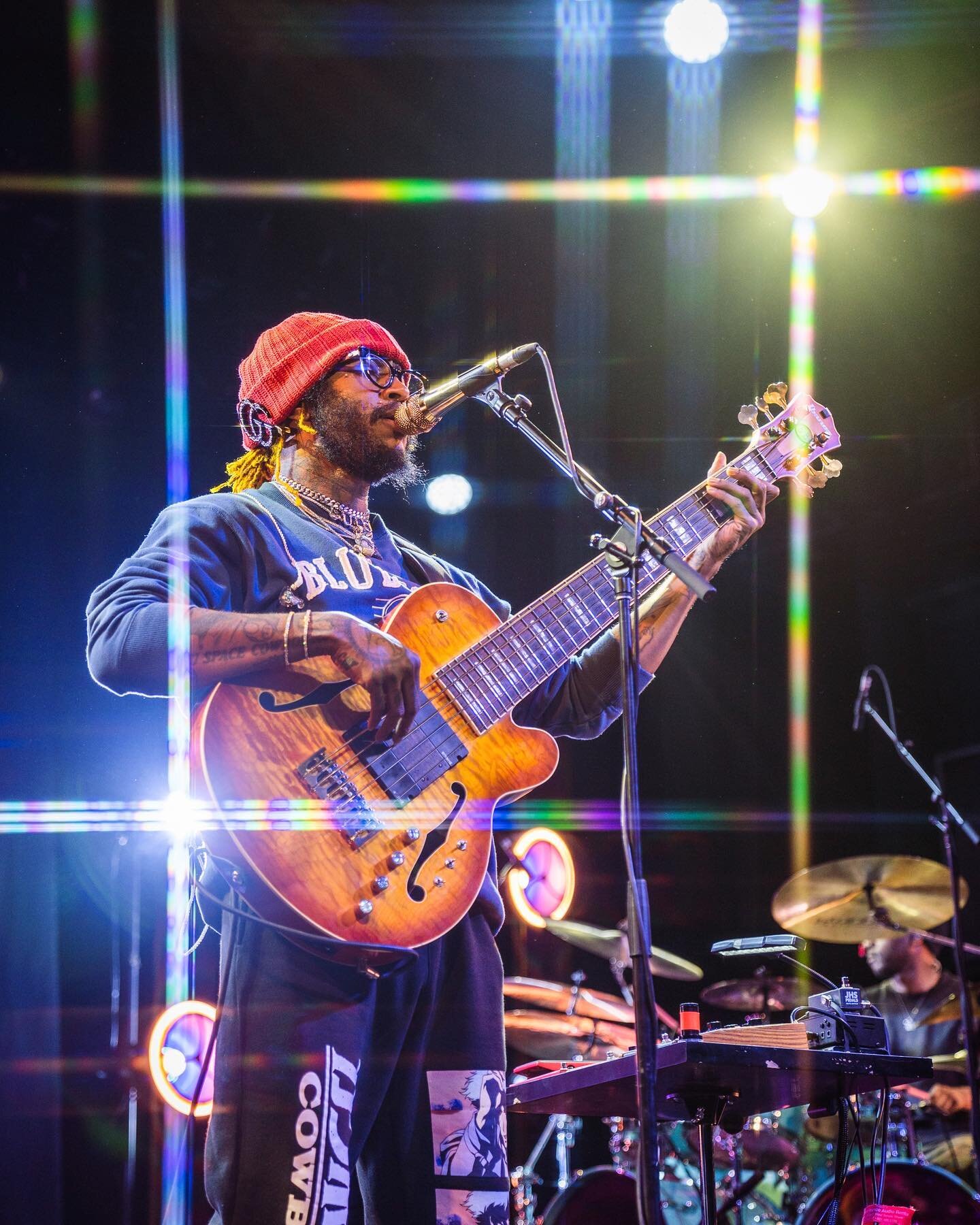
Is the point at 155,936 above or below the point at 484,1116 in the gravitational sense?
above

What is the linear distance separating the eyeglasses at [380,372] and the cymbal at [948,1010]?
428 cm

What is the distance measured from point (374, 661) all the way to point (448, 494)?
2.52 m

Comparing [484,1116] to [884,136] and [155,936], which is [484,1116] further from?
[884,136]

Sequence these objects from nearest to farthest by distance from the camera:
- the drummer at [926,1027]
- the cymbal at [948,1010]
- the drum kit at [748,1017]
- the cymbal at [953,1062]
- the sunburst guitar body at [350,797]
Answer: the sunburst guitar body at [350,797], the drum kit at [748,1017], the cymbal at [953,1062], the drummer at [926,1027], the cymbal at [948,1010]

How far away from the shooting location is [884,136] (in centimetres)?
432

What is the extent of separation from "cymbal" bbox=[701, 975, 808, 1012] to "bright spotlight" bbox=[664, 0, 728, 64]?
383 centimetres

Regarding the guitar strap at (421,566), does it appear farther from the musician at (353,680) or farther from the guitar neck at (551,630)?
the guitar neck at (551,630)

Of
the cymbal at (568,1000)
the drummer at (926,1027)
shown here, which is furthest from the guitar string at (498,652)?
the drummer at (926,1027)

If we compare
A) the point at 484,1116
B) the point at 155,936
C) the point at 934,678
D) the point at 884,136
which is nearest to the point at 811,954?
the point at 934,678

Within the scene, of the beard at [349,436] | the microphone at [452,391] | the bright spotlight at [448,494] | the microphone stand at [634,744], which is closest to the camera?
the microphone stand at [634,744]

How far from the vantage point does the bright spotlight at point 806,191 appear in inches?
171

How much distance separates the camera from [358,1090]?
2164 millimetres

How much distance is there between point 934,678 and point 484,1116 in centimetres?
485

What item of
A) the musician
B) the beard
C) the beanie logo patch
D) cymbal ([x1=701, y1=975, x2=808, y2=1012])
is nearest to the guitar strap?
the musician
